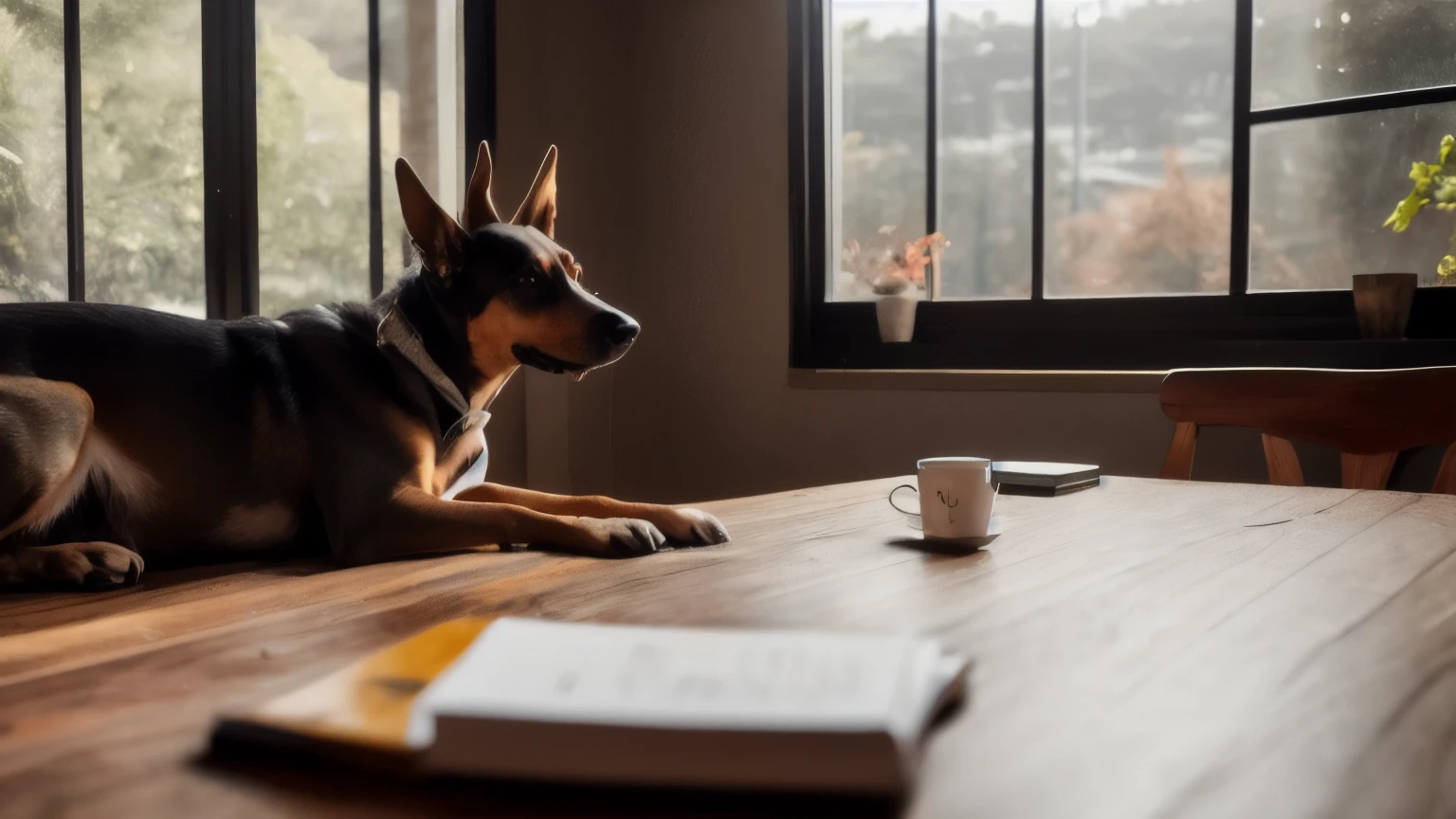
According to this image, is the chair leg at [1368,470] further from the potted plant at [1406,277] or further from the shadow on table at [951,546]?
the shadow on table at [951,546]

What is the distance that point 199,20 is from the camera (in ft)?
8.36

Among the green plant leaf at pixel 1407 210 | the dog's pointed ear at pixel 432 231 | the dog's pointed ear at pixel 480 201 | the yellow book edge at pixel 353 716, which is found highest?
the green plant leaf at pixel 1407 210

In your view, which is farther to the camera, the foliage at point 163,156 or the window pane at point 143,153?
the window pane at point 143,153

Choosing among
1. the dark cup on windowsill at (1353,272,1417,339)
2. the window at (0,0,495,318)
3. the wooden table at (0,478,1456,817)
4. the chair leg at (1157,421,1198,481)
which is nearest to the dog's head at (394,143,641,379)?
the wooden table at (0,478,1456,817)

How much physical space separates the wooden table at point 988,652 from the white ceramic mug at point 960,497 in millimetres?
35

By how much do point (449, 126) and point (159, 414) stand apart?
2.05m

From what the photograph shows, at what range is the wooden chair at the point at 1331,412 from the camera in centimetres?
158

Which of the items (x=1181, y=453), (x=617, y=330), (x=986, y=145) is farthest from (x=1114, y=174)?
(x=617, y=330)

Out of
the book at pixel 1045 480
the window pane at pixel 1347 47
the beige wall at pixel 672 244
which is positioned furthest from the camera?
the beige wall at pixel 672 244

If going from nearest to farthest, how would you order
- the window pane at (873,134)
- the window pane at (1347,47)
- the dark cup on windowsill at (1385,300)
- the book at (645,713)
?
A: the book at (645,713) < the dark cup on windowsill at (1385,300) < the window pane at (1347,47) < the window pane at (873,134)

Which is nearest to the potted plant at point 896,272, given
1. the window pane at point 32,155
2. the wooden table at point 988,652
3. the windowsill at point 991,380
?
the windowsill at point 991,380

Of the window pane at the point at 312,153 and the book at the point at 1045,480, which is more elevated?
the window pane at the point at 312,153

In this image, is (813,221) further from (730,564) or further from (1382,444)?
(730,564)

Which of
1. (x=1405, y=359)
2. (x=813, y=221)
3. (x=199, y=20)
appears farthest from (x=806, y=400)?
(x=199, y=20)
